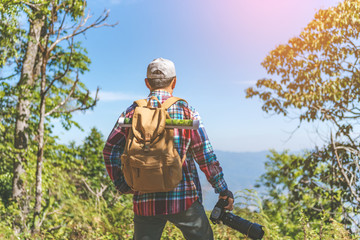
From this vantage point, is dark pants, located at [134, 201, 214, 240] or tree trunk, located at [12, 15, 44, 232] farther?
tree trunk, located at [12, 15, 44, 232]

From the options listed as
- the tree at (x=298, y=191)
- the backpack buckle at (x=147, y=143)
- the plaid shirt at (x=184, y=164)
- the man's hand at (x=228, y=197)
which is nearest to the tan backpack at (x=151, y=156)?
the backpack buckle at (x=147, y=143)

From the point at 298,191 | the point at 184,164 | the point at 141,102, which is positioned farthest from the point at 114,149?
the point at 298,191

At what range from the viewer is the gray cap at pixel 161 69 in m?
2.51

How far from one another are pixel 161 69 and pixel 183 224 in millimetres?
1161

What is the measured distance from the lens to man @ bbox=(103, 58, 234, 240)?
241cm

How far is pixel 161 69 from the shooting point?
2.50 m

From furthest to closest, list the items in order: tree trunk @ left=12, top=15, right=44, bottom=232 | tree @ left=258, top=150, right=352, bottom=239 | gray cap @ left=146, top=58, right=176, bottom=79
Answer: tree trunk @ left=12, top=15, right=44, bottom=232 < tree @ left=258, top=150, right=352, bottom=239 < gray cap @ left=146, top=58, right=176, bottom=79

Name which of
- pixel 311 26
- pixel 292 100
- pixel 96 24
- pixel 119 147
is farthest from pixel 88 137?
pixel 119 147

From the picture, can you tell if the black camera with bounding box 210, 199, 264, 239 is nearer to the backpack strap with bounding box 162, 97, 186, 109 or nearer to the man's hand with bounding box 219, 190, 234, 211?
the man's hand with bounding box 219, 190, 234, 211

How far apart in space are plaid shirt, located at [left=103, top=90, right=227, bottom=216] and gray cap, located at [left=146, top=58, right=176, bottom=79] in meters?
0.12

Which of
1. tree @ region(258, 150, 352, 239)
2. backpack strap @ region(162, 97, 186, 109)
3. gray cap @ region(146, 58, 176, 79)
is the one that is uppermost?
gray cap @ region(146, 58, 176, 79)

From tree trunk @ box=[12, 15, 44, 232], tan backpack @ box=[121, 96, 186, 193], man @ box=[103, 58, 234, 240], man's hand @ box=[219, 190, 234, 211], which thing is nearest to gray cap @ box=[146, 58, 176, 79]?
man @ box=[103, 58, 234, 240]

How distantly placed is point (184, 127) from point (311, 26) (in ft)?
23.7

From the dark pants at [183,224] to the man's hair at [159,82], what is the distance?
916mm
